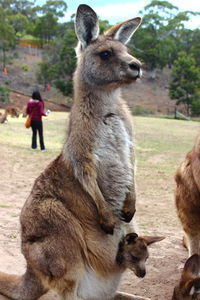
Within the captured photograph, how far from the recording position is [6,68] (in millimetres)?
53062

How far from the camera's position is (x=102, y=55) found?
12.0ft

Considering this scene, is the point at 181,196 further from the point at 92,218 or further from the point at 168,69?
the point at 168,69

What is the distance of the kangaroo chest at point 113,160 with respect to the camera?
349cm

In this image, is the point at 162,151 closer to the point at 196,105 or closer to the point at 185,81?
the point at 196,105

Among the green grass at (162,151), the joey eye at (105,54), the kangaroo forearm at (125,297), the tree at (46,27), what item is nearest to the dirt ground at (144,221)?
the kangaroo forearm at (125,297)

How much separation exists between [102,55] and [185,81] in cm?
4170

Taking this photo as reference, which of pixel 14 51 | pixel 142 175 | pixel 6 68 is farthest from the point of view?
pixel 14 51

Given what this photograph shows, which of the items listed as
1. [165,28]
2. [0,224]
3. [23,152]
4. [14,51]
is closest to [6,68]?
[14,51]

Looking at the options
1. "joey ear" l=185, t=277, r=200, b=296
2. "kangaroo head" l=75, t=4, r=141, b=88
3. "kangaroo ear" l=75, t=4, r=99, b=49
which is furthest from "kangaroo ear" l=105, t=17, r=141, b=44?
"joey ear" l=185, t=277, r=200, b=296

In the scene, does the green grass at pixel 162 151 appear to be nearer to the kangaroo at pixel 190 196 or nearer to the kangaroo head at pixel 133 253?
the kangaroo at pixel 190 196

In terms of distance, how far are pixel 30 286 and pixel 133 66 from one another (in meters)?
1.85

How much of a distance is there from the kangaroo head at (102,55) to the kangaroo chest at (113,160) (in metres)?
0.32

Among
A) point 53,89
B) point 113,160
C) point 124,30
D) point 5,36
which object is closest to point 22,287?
point 113,160

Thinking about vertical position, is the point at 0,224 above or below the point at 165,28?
below
